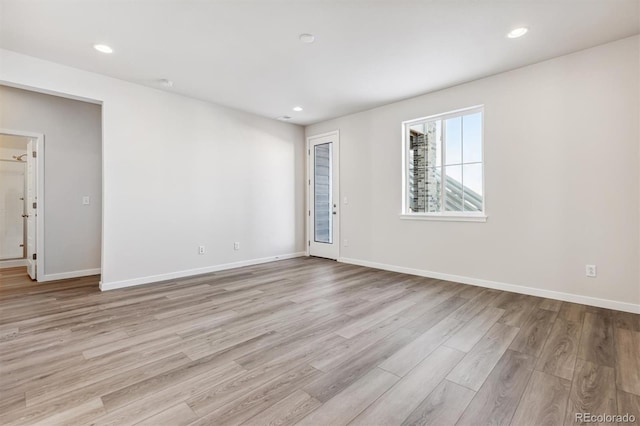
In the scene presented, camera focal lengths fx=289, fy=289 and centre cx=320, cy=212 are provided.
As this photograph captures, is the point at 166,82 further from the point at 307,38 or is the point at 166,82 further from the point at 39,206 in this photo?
the point at 39,206

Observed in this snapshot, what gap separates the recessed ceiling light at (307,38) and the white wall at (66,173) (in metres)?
3.85

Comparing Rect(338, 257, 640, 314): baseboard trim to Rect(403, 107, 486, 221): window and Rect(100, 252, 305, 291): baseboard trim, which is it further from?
Rect(100, 252, 305, 291): baseboard trim

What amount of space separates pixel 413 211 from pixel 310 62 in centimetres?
268

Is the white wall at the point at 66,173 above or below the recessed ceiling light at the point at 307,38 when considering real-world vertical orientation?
below

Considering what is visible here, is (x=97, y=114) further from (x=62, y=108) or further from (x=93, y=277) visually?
(x=93, y=277)

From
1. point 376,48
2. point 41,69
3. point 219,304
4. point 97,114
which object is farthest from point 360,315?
point 97,114

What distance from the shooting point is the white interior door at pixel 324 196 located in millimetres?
5598

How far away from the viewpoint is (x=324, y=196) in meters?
5.93

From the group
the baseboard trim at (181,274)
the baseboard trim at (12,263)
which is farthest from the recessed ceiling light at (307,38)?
the baseboard trim at (12,263)

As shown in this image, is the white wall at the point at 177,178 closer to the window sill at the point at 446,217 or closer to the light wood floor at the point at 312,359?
the light wood floor at the point at 312,359

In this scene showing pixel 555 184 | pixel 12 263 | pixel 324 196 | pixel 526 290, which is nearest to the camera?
pixel 555 184

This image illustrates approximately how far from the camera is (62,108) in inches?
172

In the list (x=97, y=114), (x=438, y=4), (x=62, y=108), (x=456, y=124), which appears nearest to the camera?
(x=438, y=4)

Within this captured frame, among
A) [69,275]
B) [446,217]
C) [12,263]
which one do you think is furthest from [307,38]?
[12,263]
